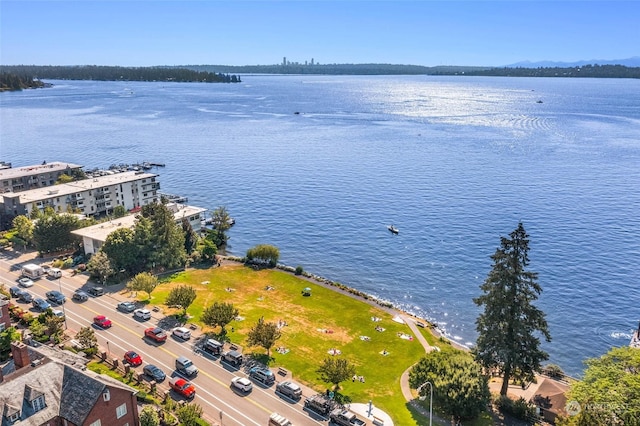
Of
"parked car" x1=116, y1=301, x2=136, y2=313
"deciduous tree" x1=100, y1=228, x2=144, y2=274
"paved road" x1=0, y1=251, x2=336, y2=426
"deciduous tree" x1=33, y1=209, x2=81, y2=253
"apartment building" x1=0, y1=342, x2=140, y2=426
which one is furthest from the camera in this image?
"deciduous tree" x1=33, y1=209, x2=81, y2=253

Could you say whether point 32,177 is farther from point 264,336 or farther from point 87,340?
point 264,336

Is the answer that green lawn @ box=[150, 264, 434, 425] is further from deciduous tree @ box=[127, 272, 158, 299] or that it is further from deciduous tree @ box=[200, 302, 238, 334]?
deciduous tree @ box=[200, 302, 238, 334]

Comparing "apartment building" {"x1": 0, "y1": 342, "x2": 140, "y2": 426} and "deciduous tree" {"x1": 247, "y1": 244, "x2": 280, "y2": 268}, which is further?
"deciduous tree" {"x1": 247, "y1": 244, "x2": 280, "y2": 268}

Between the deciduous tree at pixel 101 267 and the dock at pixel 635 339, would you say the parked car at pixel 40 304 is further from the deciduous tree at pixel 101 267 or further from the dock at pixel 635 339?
the dock at pixel 635 339

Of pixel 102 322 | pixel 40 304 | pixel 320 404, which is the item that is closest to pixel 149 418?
pixel 320 404

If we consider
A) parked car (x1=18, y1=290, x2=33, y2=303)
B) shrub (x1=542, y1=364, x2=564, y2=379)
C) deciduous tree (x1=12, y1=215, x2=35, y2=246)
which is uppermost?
deciduous tree (x1=12, y1=215, x2=35, y2=246)

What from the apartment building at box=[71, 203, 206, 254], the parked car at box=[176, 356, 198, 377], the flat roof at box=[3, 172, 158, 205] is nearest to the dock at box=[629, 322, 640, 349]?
the parked car at box=[176, 356, 198, 377]

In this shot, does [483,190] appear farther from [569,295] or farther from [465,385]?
[465,385]
